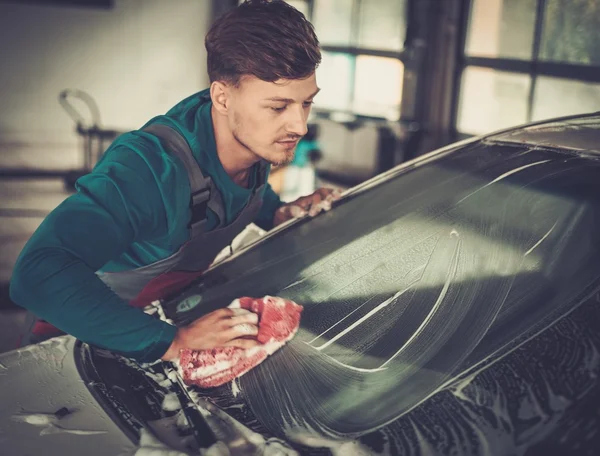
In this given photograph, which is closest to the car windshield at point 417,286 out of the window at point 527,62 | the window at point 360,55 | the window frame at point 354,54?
the window at point 527,62

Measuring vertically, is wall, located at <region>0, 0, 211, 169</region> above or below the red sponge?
above

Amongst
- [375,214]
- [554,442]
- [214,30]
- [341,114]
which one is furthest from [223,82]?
[341,114]

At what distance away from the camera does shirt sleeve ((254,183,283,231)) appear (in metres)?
1.92

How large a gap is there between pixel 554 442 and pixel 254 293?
0.74 meters

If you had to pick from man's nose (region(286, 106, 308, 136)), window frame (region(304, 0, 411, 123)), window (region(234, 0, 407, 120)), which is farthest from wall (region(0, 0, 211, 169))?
man's nose (region(286, 106, 308, 136))

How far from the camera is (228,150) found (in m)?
1.50

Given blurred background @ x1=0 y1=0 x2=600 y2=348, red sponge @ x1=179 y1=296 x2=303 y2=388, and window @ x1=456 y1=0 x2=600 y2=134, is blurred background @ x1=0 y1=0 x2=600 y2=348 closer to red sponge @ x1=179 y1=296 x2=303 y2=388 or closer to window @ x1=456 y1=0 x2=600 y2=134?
window @ x1=456 y1=0 x2=600 y2=134

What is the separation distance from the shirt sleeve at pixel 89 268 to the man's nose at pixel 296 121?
1.14 ft

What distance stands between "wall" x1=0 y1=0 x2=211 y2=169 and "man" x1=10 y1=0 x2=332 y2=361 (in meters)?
5.27

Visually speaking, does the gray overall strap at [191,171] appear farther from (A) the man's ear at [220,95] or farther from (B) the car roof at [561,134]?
(B) the car roof at [561,134]

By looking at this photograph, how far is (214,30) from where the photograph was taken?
1460mm

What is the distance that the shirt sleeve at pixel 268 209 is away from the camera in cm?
192

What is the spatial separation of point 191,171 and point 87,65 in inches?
220

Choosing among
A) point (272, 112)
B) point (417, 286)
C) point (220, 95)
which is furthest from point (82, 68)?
point (417, 286)
